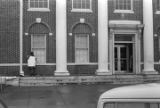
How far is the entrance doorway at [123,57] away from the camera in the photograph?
27.1 metres

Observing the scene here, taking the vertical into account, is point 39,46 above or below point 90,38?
below

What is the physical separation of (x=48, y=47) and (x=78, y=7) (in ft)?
12.6

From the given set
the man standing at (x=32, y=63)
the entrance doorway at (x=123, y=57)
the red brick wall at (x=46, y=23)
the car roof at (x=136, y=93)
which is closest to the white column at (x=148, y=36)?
the entrance doorway at (x=123, y=57)

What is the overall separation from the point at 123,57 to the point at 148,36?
109 inches

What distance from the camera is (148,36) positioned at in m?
26.0

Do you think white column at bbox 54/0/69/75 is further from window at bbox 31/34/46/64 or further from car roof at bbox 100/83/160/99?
car roof at bbox 100/83/160/99

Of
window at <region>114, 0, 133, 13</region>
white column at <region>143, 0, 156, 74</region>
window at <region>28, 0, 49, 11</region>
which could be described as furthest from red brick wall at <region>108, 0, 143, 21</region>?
window at <region>28, 0, 49, 11</region>

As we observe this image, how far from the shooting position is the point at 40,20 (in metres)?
25.4

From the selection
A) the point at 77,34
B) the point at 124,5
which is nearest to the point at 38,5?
the point at 77,34

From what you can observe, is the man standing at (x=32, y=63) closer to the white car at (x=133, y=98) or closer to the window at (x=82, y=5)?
the window at (x=82, y=5)

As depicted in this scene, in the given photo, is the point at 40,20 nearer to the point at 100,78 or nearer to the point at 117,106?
the point at 100,78

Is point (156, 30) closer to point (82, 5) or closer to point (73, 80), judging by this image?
point (82, 5)

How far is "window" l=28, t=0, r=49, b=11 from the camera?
1009 inches

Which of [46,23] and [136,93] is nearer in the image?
[136,93]
